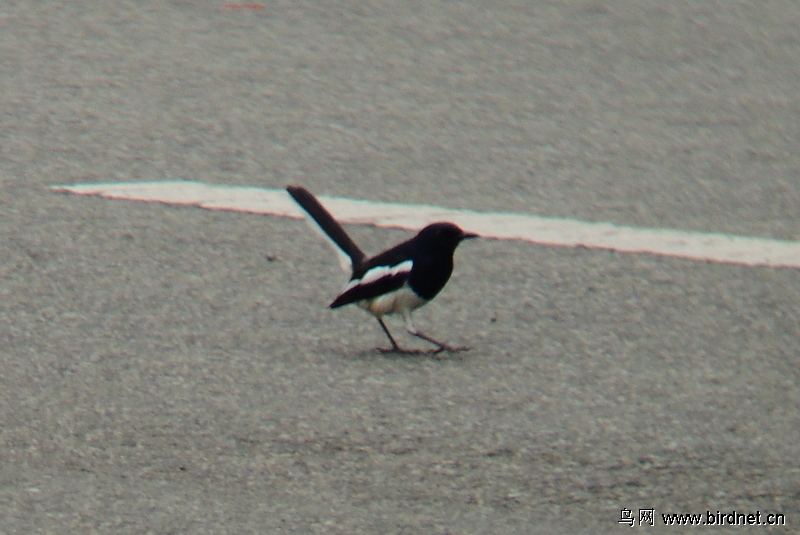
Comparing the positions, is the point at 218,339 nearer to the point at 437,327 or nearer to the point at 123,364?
the point at 123,364

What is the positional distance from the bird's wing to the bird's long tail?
0.29 m

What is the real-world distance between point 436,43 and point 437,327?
12.5 ft

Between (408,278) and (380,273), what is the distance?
118 millimetres

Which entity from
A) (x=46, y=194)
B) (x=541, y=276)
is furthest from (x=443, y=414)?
(x=46, y=194)

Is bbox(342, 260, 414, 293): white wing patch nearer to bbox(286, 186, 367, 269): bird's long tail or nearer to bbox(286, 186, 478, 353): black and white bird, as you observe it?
bbox(286, 186, 478, 353): black and white bird

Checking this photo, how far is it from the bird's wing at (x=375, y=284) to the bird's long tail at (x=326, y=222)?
0.29m

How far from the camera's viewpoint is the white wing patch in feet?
15.7

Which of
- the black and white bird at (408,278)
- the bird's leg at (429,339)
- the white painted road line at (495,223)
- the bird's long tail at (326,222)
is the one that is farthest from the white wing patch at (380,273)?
the white painted road line at (495,223)

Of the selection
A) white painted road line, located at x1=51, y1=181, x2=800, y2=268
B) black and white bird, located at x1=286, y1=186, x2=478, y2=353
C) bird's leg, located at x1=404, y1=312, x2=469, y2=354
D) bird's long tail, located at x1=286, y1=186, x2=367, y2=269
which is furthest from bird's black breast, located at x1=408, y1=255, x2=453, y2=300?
white painted road line, located at x1=51, y1=181, x2=800, y2=268

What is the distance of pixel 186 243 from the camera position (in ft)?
18.4

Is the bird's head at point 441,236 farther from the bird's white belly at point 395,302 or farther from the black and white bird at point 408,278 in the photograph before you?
the bird's white belly at point 395,302

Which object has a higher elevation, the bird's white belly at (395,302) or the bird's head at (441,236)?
the bird's head at (441,236)

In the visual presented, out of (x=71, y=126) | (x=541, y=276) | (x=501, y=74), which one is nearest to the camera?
(x=541, y=276)

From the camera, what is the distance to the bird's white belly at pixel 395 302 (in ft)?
15.7
